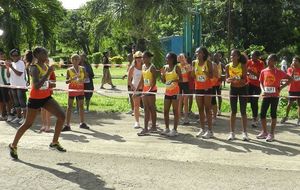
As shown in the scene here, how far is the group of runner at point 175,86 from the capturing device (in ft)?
26.2

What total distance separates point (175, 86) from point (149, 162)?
2.51 metres

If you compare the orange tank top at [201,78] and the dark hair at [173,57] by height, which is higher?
the dark hair at [173,57]

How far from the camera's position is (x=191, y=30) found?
23.4 m

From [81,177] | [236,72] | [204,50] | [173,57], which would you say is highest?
[204,50]

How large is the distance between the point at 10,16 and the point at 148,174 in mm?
9220

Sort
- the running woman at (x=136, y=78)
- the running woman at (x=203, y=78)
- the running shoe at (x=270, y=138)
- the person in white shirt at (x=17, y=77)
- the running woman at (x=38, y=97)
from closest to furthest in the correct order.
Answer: the running woman at (x=38, y=97), the running shoe at (x=270, y=138), the running woman at (x=203, y=78), the running woman at (x=136, y=78), the person in white shirt at (x=17, y=77)

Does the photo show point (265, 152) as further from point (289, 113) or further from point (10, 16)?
point (10, 16)

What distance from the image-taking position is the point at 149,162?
765cm

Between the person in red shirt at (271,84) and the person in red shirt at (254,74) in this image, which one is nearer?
the person in red shirt at (271,84)

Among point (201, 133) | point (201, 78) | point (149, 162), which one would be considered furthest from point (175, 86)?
point (149, 162)

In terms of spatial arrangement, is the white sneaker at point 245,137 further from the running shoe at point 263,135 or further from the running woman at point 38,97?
the running woman at point 38,97

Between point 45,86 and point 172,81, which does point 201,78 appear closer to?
point 172,81

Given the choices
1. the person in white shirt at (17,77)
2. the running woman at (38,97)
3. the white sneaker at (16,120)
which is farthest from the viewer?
the white sneaker at (16,120)

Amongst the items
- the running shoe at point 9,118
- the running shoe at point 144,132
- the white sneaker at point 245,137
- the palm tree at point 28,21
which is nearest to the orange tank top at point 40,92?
the running shoe at point 144,132
